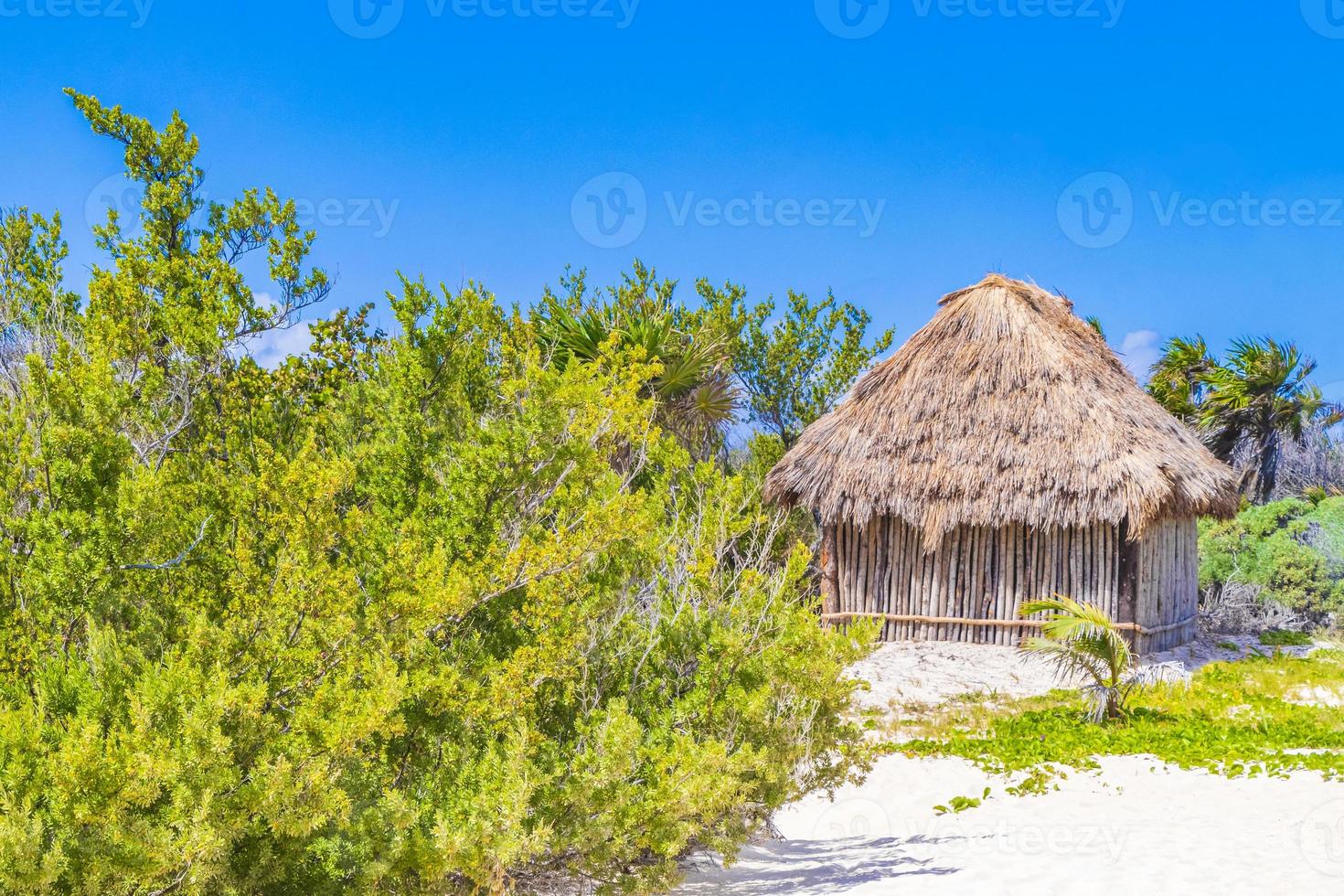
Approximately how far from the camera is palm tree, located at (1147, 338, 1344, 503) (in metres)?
19.1

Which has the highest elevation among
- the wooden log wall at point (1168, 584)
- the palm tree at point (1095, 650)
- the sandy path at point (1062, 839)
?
the wooden log wall at point (1168, 584)

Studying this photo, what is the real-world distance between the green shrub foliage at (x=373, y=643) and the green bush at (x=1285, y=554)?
12841mm

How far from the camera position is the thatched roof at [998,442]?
12070 millimetres

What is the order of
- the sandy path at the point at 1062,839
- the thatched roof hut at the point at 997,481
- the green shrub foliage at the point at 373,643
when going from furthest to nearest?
the thatched roof hut at the point at 997,481 < the sandy path at the point at 1062,839 < the green shrub foliage at the point at 373,643

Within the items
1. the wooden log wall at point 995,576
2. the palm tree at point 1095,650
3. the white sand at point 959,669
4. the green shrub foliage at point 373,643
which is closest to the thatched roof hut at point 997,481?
the wooden log wall at point 995,576

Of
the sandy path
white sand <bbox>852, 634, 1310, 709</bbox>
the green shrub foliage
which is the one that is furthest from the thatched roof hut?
the green shrub foliage

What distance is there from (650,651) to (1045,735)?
→ 442cm

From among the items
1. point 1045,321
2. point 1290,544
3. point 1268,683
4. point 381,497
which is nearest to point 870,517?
point 1045,321

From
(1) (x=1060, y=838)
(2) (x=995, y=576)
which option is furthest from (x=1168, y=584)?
(1) (x=1060, y=838)

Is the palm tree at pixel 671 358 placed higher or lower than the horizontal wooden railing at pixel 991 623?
higher

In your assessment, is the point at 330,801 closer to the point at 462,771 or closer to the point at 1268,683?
the point at 462,771

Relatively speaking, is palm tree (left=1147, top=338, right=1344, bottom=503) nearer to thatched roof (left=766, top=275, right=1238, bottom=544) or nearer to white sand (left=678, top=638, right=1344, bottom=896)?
thatched roof (left=766, top=275, right=1238, bottom=544)

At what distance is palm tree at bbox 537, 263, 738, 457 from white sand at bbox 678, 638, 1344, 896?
568cm

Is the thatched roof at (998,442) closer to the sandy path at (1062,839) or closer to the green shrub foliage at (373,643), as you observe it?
the sandy path at (1062,839)
